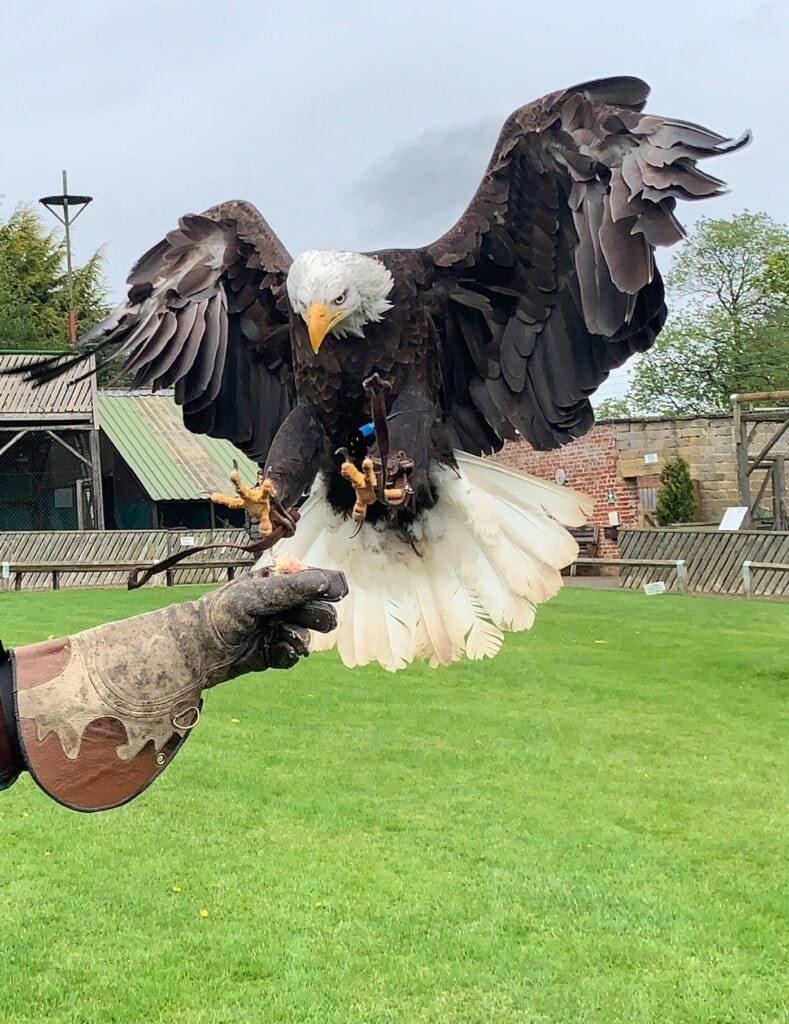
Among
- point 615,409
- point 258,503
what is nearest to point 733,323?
point 615,409

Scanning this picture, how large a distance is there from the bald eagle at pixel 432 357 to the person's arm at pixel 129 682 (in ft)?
4.39

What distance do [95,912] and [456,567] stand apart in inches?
67.2

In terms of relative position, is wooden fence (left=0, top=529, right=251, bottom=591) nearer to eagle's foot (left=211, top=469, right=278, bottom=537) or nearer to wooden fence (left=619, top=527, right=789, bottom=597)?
wooden fence (left=619, top=527, right=789, bottom=597)

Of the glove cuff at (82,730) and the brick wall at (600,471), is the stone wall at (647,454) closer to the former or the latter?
the brick wall at (600,471)

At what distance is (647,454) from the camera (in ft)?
56.8

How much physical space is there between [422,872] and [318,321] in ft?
7.16

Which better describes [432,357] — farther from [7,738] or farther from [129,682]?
[7,738]

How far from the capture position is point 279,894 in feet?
13.1

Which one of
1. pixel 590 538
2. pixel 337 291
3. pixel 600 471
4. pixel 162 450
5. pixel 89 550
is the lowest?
pixel 89 550

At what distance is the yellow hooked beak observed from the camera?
3.08 m

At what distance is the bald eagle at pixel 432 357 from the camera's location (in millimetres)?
3088

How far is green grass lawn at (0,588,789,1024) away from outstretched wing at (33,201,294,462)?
1.66 metres

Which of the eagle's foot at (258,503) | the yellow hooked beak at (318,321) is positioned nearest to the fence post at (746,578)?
the yellow hooked beak at (318,321)

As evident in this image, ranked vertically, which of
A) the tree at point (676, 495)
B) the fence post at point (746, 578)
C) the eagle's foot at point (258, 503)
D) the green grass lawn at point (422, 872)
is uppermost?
the eagle's foot at point (258, 503)
